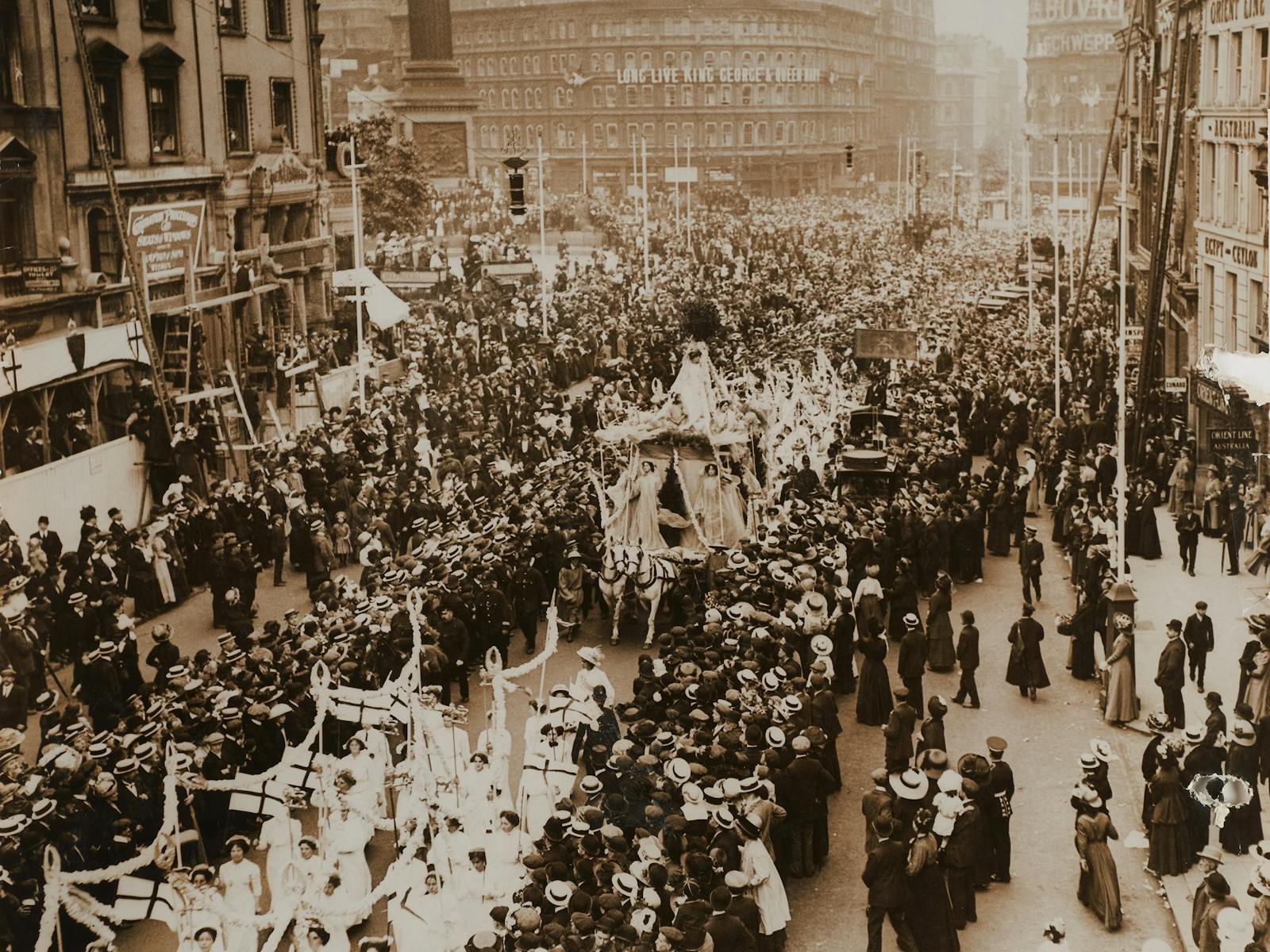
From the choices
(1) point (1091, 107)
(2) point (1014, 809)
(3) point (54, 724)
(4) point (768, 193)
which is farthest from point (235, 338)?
(1) point (1091, 107)

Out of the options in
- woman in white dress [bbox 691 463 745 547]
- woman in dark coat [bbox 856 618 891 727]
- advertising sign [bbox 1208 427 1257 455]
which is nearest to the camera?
woman in dark coat [bbox 856 618 891 727]

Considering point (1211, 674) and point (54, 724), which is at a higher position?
point (54, 724)

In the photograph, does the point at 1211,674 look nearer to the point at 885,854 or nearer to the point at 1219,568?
the point at 1219,568

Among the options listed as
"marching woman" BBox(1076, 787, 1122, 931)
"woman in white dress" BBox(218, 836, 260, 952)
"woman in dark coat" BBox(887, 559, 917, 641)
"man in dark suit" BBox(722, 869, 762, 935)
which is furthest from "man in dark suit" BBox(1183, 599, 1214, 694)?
"woman in white dress" BBox(218, 836, 260, 952)

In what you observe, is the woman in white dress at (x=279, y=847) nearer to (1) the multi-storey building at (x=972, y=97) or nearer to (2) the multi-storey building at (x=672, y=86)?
(2) the multi-storey building at (x=672, y=86)

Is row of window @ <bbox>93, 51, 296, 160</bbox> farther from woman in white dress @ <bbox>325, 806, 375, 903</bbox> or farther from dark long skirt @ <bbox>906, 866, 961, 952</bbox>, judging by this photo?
dark long skirt @ <bbox>906, 866, 961, 952</bbox>

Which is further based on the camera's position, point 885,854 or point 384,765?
point 384,765
